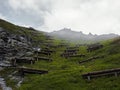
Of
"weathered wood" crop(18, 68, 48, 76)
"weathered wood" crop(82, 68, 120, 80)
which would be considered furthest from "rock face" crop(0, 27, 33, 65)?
"weathered wood" crop(82, 68, 120, 80)

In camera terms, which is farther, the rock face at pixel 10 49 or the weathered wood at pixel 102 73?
the rock face at pixel 10 49

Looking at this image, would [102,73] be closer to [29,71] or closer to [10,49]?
[29,71]

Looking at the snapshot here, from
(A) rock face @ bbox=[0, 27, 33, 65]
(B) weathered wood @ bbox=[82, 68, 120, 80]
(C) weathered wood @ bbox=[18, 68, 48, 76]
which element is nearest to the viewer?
(B) weathered wood @ bbox=[82, 68, 120, 80]

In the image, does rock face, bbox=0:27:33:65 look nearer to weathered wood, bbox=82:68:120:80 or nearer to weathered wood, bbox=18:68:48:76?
weathered wood, bbox=18:68:48:76

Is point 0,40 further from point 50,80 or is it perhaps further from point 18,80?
point 50,80

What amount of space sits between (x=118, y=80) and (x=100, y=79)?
12.8ft

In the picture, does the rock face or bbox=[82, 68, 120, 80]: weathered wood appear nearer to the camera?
bbox=[82, 68, 120, 80]: weathered wood

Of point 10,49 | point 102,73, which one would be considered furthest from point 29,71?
point 10,49

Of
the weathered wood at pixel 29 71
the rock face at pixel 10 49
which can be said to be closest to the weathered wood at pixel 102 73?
the weathered wood at pixel 29 71

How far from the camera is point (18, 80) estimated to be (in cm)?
5412

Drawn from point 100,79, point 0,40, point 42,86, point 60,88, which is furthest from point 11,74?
point 0,40

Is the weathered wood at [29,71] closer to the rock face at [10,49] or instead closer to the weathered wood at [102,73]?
the weathered wood at [102,73]

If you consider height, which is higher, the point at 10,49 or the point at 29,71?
the point at 10,49

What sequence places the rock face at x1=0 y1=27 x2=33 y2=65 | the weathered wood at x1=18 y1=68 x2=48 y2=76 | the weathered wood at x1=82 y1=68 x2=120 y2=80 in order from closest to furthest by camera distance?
the weathered wood at x1=82 y1=68 x2=120 y2=80
the weathered wood at x1=18 y1=68 x2=48 y2=76
the rock face at x1=0 y1=27 x2=33 y2=65
